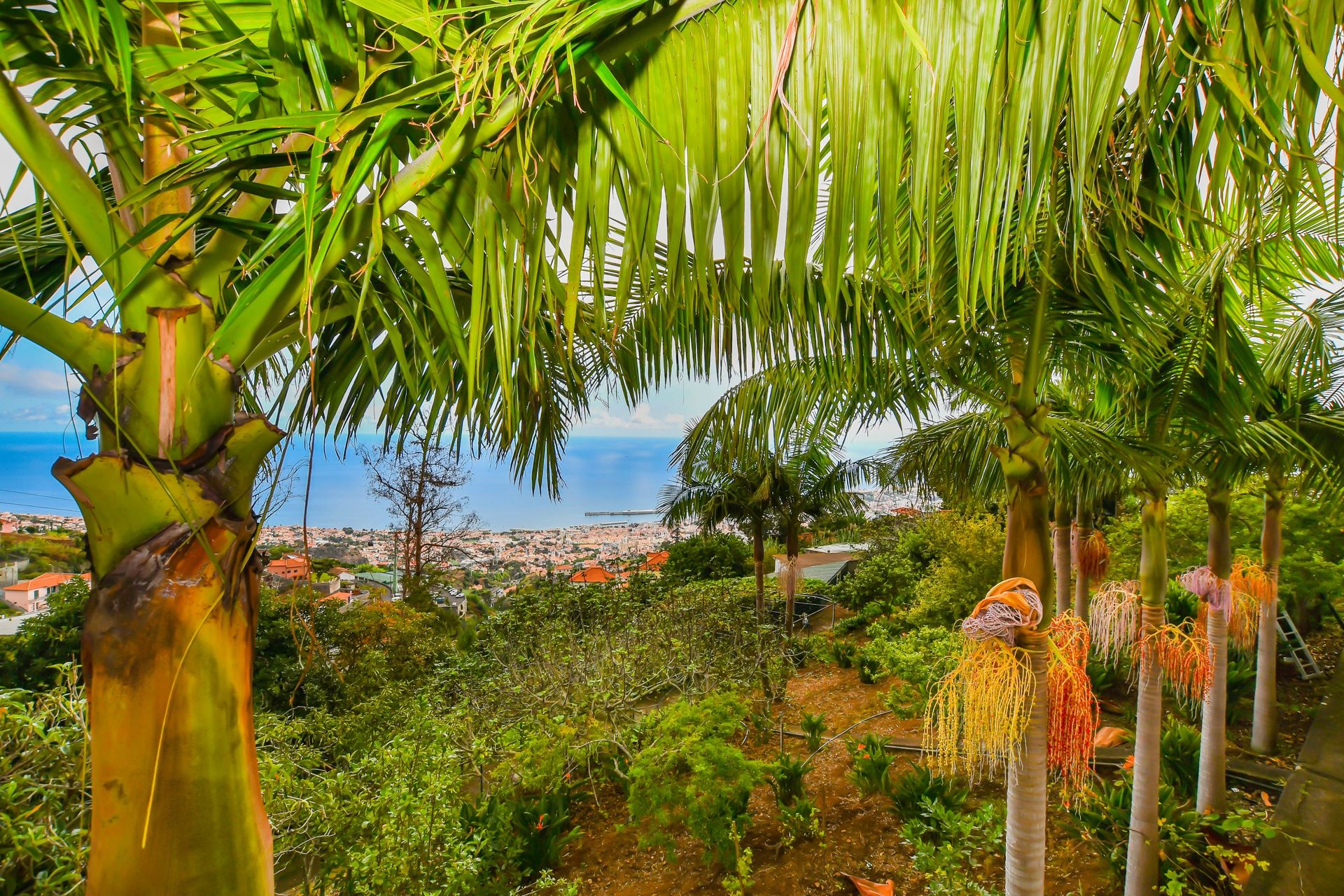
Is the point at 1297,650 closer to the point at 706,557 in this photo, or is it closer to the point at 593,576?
the point at 706,557

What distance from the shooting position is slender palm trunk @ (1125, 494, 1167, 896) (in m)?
3.16

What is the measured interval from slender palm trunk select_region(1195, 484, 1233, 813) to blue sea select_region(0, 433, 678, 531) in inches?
152

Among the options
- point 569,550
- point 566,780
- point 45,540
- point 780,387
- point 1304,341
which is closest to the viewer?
point 780,387

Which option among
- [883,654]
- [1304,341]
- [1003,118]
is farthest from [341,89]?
[883,654]

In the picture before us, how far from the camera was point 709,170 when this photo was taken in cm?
77

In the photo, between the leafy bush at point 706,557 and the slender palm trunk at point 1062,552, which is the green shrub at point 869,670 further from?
the leafy bush at point 706,557

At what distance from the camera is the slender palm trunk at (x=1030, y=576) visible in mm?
2160

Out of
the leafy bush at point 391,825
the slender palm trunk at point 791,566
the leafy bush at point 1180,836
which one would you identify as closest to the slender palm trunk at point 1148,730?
the leafy bush at point 1180,836

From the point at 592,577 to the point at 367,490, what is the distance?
10.8 ft

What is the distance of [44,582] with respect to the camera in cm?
443

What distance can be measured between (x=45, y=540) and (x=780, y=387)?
192 inches

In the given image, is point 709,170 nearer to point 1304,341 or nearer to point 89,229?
point 89,229

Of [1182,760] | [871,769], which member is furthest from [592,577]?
[1182,760]

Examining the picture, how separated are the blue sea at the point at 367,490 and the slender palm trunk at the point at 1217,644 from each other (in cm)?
387
